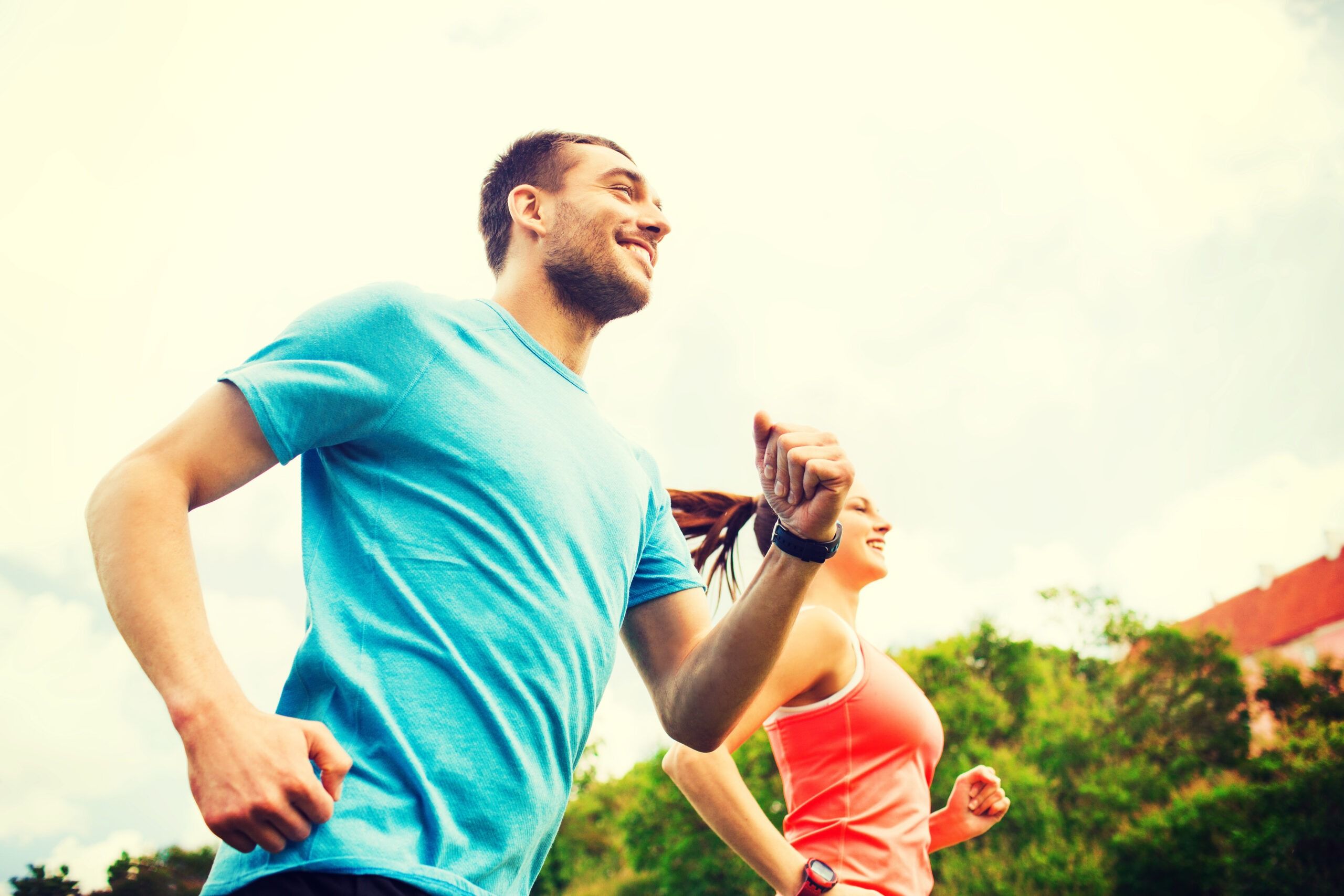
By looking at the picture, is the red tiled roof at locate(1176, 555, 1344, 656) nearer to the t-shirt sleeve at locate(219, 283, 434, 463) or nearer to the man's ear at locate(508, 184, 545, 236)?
the man's ear at locate(508, 184, 545, 236)

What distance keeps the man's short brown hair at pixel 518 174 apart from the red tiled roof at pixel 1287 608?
38989 millimetres

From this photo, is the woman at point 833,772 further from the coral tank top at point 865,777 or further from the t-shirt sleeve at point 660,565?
the t-shirt sleeve at point 660,565

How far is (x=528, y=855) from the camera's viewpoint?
1.40 meters

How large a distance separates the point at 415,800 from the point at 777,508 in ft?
2.81

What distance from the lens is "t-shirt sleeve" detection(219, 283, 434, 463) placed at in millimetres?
1353

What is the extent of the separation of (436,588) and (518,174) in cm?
170

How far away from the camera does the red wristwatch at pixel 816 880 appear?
246 centimetres

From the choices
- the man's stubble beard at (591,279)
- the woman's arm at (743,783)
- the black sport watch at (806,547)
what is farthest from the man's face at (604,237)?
the woman's arm at (743,783)

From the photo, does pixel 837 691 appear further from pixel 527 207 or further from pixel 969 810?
pixel 527 207

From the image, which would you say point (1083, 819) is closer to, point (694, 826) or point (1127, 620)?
point (694, 826)

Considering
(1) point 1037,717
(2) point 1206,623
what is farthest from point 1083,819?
(2) point 1206,623

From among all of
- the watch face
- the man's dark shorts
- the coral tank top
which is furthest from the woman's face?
the man's dark shorts

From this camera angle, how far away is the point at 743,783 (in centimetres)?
258

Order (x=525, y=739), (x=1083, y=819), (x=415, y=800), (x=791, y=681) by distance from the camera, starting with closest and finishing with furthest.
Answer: (x=415, y=800) → (x=525, y=739) → (x=791, y=681) → (x=1083, y=819)
